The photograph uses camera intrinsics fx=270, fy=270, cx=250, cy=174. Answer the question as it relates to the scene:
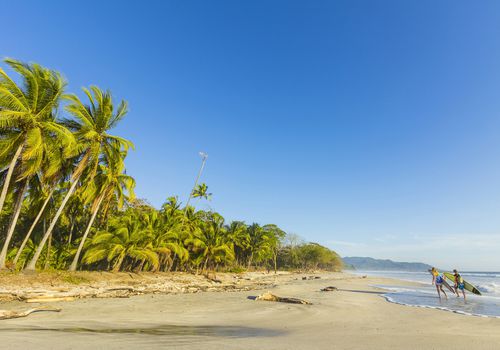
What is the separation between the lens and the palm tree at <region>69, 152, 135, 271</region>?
71.1 feet

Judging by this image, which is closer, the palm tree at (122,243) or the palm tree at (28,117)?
the palm tree at (28,117)

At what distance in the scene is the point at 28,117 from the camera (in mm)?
15047

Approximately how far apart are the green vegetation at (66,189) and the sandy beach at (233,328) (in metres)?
9.63

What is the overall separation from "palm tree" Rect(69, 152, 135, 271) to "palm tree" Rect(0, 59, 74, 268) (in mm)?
5282

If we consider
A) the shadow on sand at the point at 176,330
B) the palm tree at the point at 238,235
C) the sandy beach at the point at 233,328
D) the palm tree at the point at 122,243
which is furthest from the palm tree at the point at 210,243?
the shadow on sand at the point at 176,330

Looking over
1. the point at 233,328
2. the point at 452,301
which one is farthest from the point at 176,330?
the point at 452,301

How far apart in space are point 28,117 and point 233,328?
15.9 meters

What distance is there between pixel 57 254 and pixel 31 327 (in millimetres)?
22402

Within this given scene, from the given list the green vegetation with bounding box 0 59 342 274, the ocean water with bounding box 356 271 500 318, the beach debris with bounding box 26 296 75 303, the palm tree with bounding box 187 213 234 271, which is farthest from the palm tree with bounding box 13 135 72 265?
the ocean water with bounding box 356 271 500 318

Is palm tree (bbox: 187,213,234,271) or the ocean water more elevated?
palm tree (bbox: 187,213,234,271)

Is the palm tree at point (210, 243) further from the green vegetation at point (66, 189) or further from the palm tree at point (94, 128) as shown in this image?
the palm tree at point (94, 128)

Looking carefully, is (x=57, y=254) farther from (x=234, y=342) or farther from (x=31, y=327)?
(x=234, y=342)

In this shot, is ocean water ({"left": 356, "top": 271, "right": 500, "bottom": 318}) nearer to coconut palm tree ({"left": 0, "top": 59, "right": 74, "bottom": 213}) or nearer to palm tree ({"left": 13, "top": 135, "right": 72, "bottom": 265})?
coconut palm tree ({"left": 0, "top": 59, "right": 74, "bottom": 213})

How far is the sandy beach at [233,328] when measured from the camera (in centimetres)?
545
